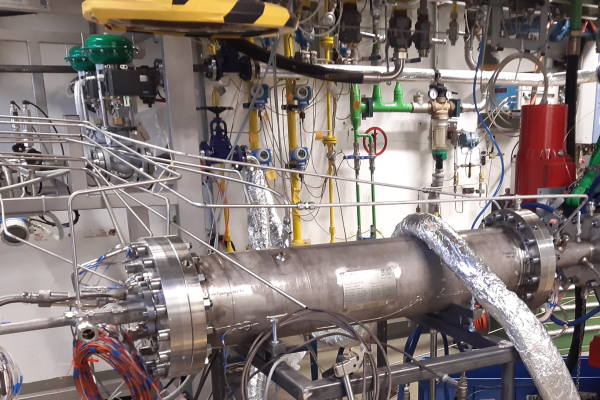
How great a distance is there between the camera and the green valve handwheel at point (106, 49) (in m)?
1.50

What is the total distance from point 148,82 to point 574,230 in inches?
53.8

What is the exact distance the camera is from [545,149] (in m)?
1.27

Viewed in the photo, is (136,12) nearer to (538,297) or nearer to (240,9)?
(240,9)

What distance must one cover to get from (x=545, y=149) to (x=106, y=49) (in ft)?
4.74

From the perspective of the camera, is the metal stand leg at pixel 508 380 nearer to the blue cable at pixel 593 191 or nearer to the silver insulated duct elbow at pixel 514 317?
the silver insulated duct elbow at pixel 514 317

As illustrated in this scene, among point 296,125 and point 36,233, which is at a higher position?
point 296,125

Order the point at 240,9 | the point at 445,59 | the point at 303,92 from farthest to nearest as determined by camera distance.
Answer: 1. the point at 445,59
2. the point at 303,92
3. the point at 240,9

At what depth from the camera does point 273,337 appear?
74cm

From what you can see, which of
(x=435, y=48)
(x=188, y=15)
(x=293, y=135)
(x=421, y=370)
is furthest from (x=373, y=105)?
(x=421, y=370)

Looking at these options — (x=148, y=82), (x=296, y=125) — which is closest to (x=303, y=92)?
(x=296, y=125)

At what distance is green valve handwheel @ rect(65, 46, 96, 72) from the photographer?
159 centimetres

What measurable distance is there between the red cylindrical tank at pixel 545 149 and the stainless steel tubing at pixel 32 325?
48.5 inches

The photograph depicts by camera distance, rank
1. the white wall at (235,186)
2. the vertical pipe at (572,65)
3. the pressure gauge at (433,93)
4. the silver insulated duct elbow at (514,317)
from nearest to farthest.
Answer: the silver insulated duct elbow at (514,317), the vertical pipe at (572,65), the white wall at (235,186), the pressure gauge at (433,93)

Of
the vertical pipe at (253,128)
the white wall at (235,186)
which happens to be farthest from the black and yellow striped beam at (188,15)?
the vertical pipe at (253,128)
